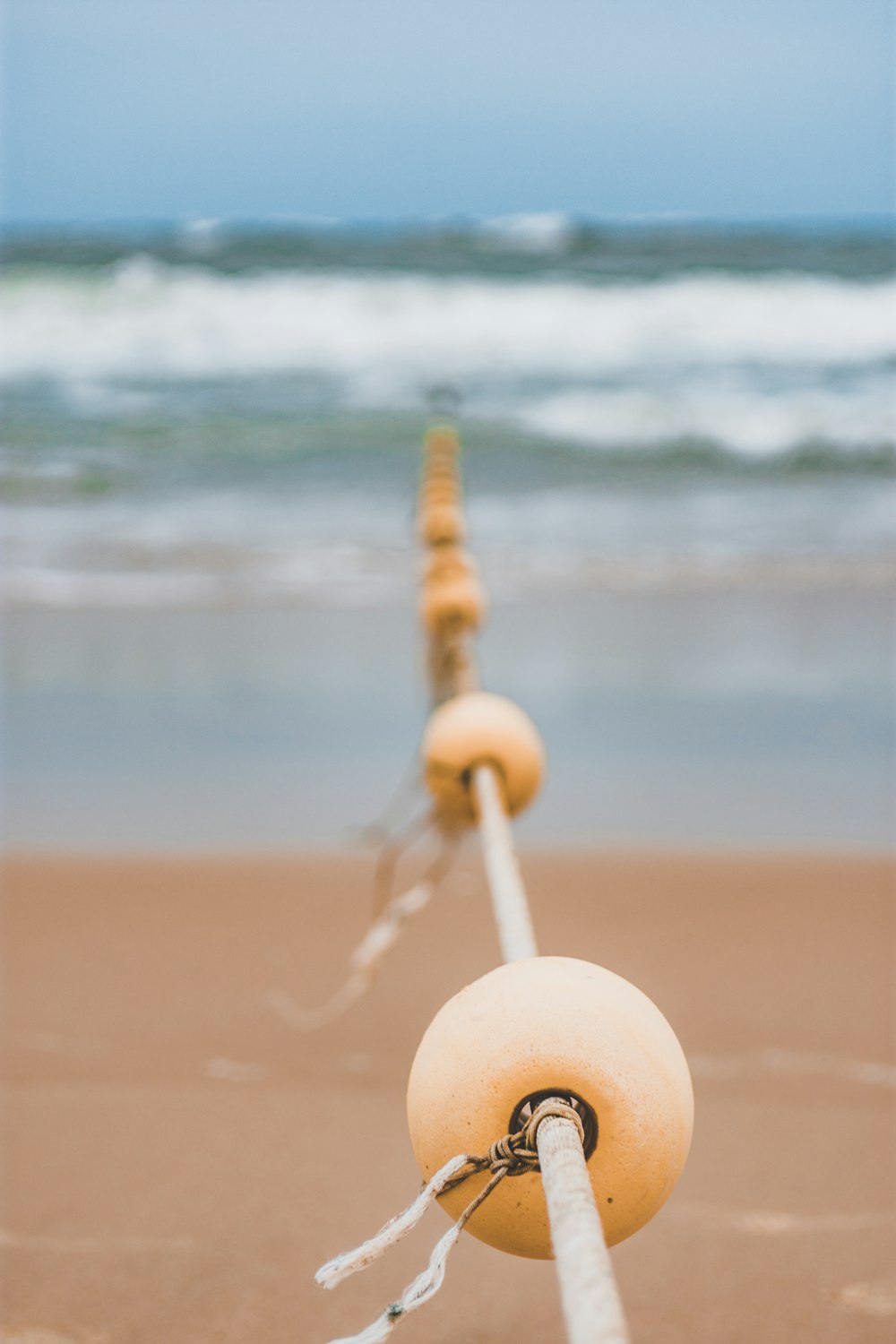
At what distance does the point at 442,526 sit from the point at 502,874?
5.46 ft

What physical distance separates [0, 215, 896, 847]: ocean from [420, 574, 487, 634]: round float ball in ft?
3.20

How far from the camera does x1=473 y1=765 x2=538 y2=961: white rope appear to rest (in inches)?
50.3

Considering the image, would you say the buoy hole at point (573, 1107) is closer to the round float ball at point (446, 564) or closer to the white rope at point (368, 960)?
the white rope at point (368, 960)

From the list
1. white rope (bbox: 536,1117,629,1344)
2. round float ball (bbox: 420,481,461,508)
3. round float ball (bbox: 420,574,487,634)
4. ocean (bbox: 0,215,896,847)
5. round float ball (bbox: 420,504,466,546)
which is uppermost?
ocean (bbox: 0,215,896,847)

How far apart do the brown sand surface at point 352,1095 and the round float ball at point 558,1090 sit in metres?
0.73

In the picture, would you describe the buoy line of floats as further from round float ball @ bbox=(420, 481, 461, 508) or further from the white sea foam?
the white sea foam

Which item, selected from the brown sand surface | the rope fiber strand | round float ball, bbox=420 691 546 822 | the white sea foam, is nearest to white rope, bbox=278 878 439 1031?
→ the brown sand surface

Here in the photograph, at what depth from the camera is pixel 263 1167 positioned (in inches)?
76.7

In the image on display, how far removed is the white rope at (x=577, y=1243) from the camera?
75cm

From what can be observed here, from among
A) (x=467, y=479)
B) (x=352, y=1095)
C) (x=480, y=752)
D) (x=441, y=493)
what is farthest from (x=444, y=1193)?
(x=467, y=479)

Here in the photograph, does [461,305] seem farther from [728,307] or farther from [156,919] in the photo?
[156,919]

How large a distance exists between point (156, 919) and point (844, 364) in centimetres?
1069

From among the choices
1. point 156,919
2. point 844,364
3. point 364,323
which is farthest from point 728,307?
point 156,919

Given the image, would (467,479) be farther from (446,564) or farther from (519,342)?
(446,564)
